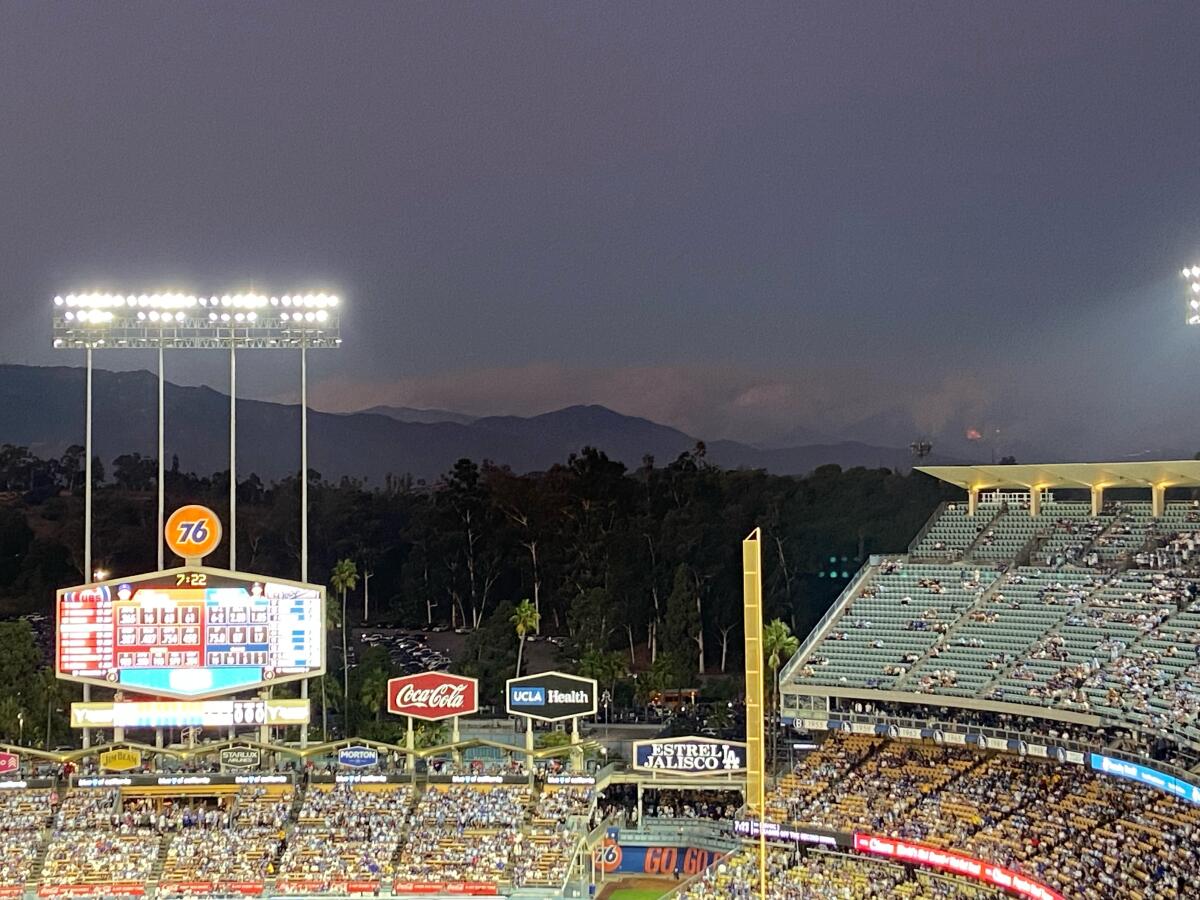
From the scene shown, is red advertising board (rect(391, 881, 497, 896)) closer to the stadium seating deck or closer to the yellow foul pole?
the stadium seating deck

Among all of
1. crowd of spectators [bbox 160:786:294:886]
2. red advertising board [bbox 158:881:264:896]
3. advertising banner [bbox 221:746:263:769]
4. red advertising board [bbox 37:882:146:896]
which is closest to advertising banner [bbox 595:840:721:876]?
crowd of spectators [bbox 160:786:294:886]

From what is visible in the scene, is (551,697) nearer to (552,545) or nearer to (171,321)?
(171,321)

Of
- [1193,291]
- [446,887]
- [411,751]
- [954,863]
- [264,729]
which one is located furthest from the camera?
[264,729]

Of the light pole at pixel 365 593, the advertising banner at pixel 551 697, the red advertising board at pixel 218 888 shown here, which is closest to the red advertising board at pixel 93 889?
the red advertising board at pixel 218 888

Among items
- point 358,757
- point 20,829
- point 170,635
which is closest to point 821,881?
point 358,757

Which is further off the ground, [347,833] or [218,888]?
[347,833]

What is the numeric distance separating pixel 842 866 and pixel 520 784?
11343 mm

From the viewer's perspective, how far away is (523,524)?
8862 centimetres

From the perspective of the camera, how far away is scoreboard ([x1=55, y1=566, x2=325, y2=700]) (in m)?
43.1

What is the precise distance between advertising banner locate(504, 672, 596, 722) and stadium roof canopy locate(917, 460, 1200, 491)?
47.7 ft

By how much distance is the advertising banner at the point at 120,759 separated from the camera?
44.4m

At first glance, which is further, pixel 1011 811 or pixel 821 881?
pixel 821 881

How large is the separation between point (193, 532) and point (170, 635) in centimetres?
336

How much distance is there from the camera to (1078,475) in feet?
155
